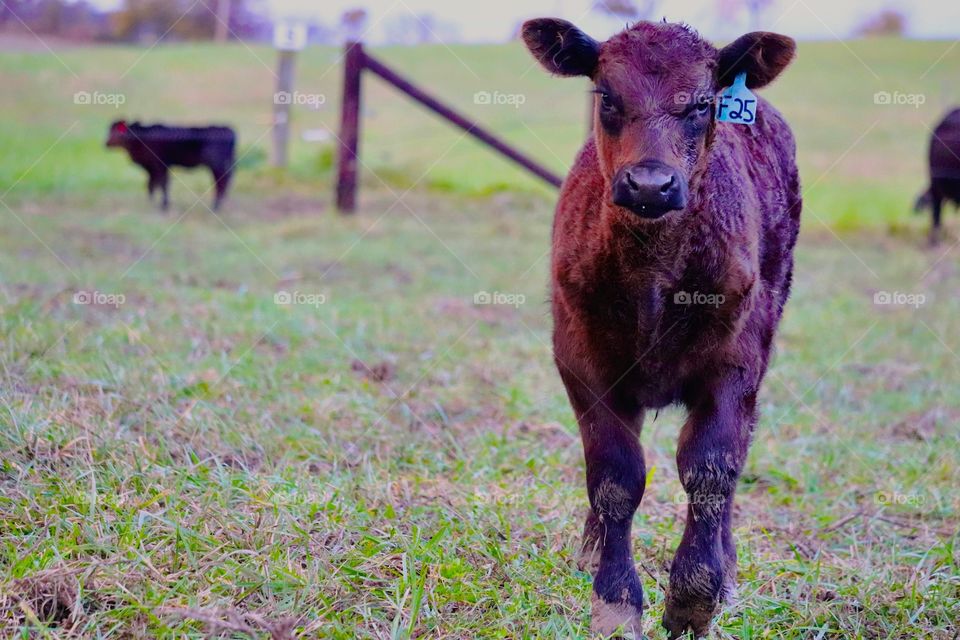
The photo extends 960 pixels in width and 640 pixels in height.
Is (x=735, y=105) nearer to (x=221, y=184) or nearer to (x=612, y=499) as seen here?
(x=612, y=499)

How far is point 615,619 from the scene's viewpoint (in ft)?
10.9

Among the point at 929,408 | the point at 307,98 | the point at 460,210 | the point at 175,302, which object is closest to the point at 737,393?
the point at 929,408

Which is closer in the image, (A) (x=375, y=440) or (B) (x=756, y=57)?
(B) (x=756, y=57)

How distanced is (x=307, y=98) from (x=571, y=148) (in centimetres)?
1234

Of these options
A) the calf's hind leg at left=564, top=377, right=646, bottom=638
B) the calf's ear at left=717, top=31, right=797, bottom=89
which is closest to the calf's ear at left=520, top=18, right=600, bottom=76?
the calf's ear at left=717, top=31, right=797, bottom=89

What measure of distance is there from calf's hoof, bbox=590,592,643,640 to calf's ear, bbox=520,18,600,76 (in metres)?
2.05

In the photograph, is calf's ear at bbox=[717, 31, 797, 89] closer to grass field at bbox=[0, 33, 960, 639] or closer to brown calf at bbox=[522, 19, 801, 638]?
brown calf at bbox=[522, 19, 801, 638]

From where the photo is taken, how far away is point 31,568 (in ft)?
9.95

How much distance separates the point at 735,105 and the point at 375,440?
231 cm

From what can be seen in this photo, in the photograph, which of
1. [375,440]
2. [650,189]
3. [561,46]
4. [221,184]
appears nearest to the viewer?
[650,189]

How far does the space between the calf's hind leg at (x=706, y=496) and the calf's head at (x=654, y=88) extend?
77 centimetres

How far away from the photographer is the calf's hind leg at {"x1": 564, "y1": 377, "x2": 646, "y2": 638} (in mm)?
3381

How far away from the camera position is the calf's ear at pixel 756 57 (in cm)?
384

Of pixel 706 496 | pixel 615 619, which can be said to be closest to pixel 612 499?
pixel 706 496
